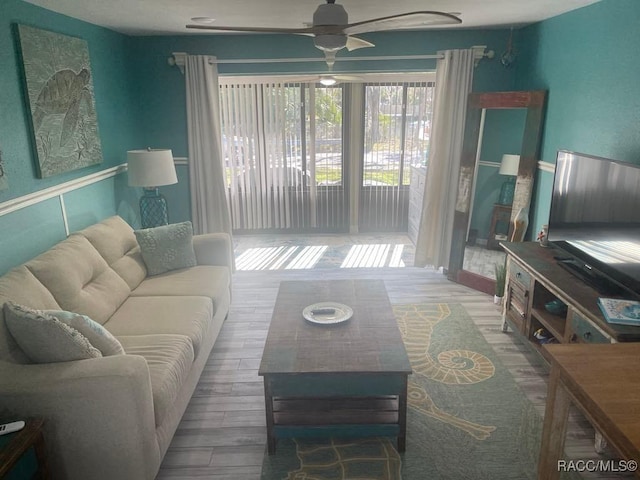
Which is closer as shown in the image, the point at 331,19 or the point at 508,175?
the point at 331,19

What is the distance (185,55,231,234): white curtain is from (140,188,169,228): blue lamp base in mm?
622

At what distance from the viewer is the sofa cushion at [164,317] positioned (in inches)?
A: 103

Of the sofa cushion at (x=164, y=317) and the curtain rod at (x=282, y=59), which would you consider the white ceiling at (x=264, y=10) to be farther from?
the sofa cushion at (x=164, y=317)

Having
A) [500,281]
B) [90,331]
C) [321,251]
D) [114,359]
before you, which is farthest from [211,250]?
[500,281]

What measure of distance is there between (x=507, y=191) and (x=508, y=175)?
0.47ft

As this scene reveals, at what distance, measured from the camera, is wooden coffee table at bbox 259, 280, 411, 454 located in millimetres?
2172

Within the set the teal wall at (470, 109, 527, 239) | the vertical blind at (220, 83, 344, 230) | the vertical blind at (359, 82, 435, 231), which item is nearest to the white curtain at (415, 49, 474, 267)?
the teal wall at (470, 109, 527, 239)

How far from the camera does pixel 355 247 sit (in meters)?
5.68

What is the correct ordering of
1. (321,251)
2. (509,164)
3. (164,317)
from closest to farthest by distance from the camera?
(164,317), (509,164), (321,251)

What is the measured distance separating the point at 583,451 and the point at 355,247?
3.67 metres

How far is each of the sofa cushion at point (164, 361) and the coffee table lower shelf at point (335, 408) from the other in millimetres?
465

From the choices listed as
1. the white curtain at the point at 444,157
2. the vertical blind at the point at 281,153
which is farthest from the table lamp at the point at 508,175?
the vertical blind at the point at 281,153

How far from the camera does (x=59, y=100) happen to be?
3.22 metres

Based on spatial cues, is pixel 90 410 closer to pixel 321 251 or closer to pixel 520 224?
pixel 520 224
